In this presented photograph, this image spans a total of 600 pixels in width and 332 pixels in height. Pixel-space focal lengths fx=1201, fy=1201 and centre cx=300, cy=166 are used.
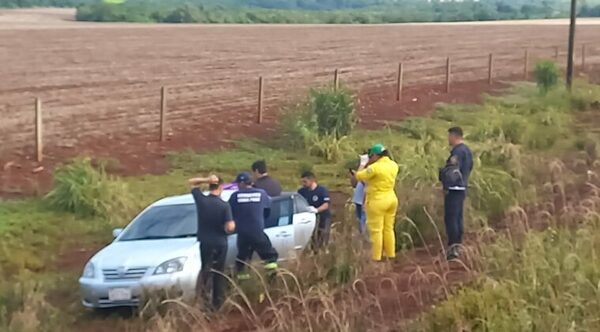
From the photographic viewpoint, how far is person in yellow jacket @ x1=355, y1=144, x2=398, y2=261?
13.5 meters

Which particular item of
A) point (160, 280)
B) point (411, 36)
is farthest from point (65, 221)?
point (411, 36)

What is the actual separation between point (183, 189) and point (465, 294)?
444 inches

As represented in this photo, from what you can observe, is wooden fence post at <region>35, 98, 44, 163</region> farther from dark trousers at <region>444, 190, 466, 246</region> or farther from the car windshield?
dark trousers at <region>444, 190, 466, 246</region>

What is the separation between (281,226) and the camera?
1415 cm

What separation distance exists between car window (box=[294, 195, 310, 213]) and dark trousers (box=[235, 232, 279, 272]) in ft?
5.47

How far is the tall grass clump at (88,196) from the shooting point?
59.6ft

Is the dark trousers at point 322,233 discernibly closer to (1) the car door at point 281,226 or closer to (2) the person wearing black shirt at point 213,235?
(1) the car door at point 281,226

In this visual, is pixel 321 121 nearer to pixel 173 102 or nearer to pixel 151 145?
pixel 151 145

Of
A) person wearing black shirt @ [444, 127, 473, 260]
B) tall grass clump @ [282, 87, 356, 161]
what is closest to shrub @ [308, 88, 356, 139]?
tall grass clump @ [282, 87, 356, 161]

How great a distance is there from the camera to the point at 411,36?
258 ft

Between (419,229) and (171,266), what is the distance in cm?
409

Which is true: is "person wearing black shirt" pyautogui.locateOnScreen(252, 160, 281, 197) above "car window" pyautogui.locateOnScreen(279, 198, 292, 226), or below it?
above

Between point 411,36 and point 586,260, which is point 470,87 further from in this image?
point 411,36

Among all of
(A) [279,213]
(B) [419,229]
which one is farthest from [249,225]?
(B) [419,229]
